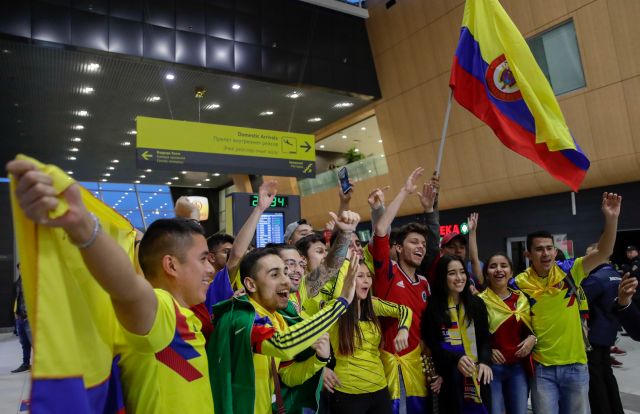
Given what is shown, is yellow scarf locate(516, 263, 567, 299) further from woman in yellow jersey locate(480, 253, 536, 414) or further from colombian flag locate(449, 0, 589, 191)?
colombian flag locate(449, 0, 589, 191)

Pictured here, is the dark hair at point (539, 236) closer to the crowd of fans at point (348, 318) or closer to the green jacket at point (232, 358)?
the crowd of fans at point (348, 318)

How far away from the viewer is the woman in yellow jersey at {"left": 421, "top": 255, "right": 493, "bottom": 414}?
3785 mm

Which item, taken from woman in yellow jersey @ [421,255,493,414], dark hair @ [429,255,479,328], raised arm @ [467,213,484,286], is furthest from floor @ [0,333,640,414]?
dark hair @ [429,255,479,328]

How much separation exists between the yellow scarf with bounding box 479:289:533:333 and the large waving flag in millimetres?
3518

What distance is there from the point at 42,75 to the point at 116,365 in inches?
500

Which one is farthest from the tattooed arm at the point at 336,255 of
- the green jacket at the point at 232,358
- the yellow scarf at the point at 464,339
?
the green jacket at the point at 232,358

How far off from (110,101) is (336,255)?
513 inches

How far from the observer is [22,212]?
1198 millimetres

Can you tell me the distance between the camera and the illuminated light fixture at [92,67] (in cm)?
1135

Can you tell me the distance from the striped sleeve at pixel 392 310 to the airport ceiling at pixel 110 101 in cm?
760

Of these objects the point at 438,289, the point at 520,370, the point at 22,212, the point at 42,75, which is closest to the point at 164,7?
the point at 42,75

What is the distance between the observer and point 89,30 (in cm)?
1020

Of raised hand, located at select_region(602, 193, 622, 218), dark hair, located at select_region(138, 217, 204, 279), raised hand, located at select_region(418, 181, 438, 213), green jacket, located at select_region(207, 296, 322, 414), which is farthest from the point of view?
raised hand, located at select_region(418, 181, 438, 213)

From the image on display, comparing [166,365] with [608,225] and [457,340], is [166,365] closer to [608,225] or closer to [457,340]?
[457,340]
